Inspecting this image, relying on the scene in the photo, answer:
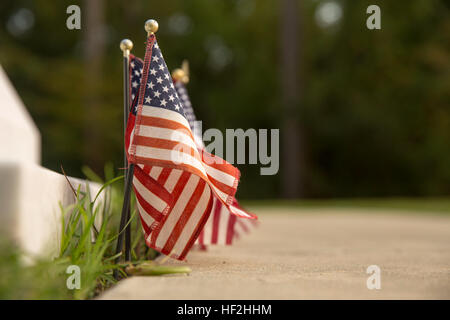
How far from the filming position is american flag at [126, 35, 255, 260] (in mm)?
3420

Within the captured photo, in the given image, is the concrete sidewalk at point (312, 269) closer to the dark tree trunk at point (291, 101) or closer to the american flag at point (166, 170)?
the american flag at point (166, 170)

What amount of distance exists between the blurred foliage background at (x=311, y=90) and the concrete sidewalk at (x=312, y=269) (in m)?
13.2

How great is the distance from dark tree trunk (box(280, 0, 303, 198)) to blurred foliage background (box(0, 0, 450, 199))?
0.11 meters

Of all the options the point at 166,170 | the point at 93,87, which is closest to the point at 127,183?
the point at 166,170

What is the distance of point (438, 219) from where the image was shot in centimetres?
941

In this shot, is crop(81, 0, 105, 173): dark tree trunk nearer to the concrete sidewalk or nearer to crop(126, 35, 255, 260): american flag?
the concrete sidewalk

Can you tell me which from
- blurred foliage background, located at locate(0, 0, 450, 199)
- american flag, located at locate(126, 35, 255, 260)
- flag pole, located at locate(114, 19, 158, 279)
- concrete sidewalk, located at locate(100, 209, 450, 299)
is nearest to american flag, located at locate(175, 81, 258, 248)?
concrete sidewalk, located at locate(100, 209, 450, 299)

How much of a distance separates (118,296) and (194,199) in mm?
1304

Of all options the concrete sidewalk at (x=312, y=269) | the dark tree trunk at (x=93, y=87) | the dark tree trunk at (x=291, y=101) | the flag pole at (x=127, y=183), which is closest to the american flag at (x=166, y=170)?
the flag pole at (x=127, y=183)

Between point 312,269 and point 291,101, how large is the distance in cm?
1616

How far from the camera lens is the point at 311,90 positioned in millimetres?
22688

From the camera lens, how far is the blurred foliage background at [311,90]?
834 inches

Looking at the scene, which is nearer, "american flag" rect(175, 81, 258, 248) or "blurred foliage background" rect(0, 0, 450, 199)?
"american flag" rect(175, 81, 258, 248)

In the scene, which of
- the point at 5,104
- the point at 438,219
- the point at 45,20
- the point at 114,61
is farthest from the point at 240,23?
the point at 5,104
